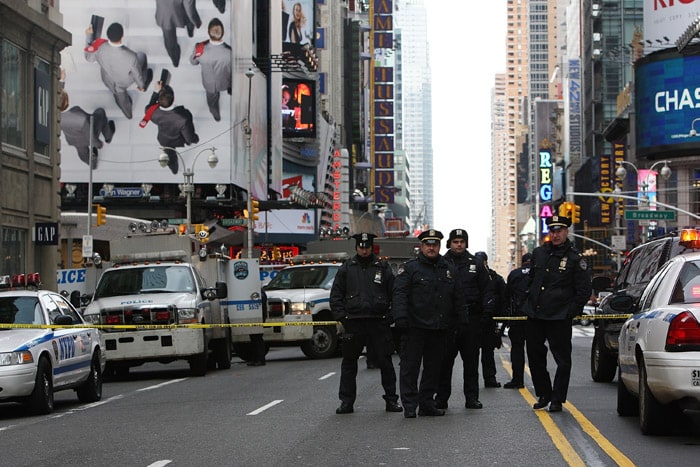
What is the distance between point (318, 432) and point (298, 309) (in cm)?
1544

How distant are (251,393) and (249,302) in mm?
8507

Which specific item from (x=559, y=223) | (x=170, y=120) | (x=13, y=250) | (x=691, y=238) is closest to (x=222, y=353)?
(x=559, y=223)

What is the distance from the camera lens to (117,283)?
23.6 m

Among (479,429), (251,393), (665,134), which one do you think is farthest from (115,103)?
(479,429)

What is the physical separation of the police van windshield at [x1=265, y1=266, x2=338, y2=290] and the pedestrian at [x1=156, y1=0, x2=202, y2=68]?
50.2 meters

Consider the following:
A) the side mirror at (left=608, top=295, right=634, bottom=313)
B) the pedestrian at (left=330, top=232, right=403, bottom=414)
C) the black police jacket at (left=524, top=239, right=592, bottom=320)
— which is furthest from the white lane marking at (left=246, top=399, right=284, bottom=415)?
the side mirror at (left=608, top=295, right=634, bottom=313)

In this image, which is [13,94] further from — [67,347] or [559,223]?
[559,223]

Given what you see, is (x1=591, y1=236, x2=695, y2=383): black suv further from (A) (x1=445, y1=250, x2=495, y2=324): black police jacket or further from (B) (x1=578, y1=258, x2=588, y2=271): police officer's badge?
(B) (x1=578, y1=258, x2=588, y2=271): police officer's badge

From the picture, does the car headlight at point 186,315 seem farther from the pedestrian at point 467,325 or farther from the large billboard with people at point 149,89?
the large billboard with people at point 149,89

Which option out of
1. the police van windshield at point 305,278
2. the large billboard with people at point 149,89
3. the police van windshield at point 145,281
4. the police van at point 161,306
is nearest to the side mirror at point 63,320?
the police van at point 161,306

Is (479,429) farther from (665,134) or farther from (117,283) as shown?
(665,134)

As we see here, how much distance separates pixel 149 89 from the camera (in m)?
77.7

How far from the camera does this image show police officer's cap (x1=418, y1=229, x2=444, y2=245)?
1391 cm

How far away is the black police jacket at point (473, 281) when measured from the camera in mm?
16312
